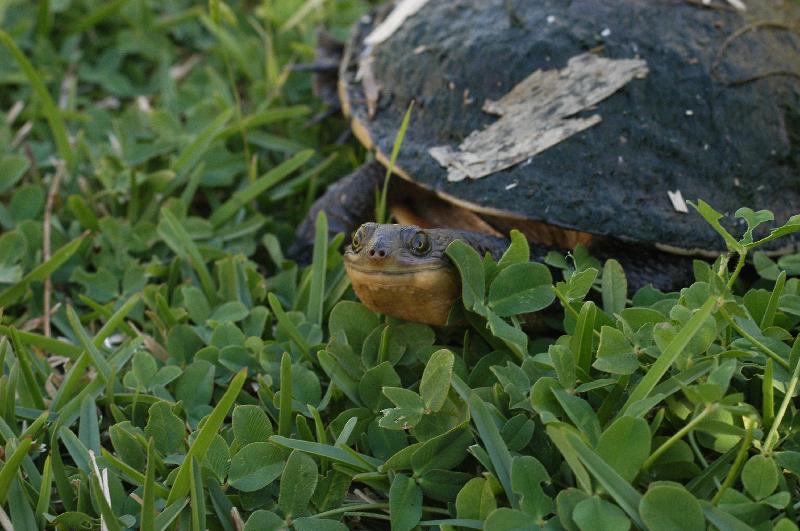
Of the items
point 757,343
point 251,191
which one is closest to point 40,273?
point 251,191

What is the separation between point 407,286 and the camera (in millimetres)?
1699

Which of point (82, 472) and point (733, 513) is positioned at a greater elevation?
point (82, 472)

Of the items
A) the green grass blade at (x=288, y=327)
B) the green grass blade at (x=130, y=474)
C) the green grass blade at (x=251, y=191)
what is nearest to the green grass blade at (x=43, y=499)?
the green grass blade at (x=130, y=474)

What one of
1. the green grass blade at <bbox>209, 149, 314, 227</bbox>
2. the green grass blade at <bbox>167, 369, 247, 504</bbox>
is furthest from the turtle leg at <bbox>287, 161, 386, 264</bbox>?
the green grass blade at <bbox>167, 369, 247, 504</bbox>

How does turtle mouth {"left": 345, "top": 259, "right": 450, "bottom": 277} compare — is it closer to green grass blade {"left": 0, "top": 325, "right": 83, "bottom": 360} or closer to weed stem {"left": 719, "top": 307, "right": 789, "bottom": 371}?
weed stem {"left": 719, "top": 307, "right": 789, "bottom": 371}

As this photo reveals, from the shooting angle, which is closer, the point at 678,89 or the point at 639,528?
the point at 639,528

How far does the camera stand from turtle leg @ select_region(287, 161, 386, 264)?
2436 mm

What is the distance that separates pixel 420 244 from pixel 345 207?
2.53ft

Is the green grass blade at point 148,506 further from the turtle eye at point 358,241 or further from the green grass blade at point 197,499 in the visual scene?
the turtle eye at point 358,241

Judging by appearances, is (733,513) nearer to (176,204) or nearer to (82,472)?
(82,472)

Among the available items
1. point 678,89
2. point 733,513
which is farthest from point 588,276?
point 678,89

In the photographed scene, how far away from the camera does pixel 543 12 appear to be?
2.29m

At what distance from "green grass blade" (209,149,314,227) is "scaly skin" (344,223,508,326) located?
32.4 inches

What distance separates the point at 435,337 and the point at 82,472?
0.79 meters
